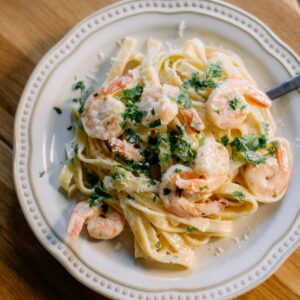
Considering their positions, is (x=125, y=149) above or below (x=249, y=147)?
below

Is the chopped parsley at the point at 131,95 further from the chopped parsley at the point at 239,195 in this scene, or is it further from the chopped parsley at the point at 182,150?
the chopped parsley at the point at 239,195

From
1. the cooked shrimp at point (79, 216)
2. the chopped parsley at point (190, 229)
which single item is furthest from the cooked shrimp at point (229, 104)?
the cooked shrimp at point (79, 216)

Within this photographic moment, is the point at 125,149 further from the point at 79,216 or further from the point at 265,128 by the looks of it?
the point at 265,128

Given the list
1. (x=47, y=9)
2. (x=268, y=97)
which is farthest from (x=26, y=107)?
(x=268, y=97)

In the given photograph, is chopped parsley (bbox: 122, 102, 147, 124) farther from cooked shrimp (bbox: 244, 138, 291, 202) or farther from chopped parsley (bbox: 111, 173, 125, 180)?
cooked shrimp (bbox: 244, 138, 291, 202)

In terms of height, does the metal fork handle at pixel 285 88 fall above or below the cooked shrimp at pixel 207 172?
above

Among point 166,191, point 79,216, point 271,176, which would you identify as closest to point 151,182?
point 166,191
